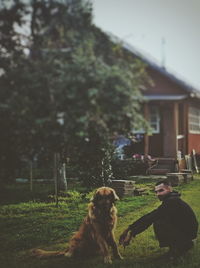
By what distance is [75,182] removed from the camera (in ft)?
30.0

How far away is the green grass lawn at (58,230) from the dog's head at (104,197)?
Result: 76cm

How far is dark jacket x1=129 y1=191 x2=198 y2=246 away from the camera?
5023 mm

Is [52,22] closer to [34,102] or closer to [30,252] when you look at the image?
[34,102]

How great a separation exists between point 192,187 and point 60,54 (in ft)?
16.6

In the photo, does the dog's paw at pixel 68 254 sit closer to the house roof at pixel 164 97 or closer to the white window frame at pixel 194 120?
the house roof at pixel 164 97

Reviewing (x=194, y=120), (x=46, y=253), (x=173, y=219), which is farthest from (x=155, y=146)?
(x=194, y=120)

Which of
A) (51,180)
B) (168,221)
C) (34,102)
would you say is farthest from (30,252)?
(51,180)

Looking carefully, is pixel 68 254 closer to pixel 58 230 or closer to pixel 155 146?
pixel 58 230

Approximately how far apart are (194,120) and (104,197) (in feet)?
15.1

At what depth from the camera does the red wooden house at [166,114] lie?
4.58m

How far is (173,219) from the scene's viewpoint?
5059mm

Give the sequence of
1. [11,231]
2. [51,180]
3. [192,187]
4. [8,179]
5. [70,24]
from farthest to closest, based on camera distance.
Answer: [51,180], [192,187], [11,231], [8,179], [70,24]

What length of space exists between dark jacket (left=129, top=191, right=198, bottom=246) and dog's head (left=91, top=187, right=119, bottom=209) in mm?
506

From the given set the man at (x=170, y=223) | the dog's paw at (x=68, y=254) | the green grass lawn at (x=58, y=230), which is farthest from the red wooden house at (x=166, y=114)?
the dog's paw at (x=68, y=254)
